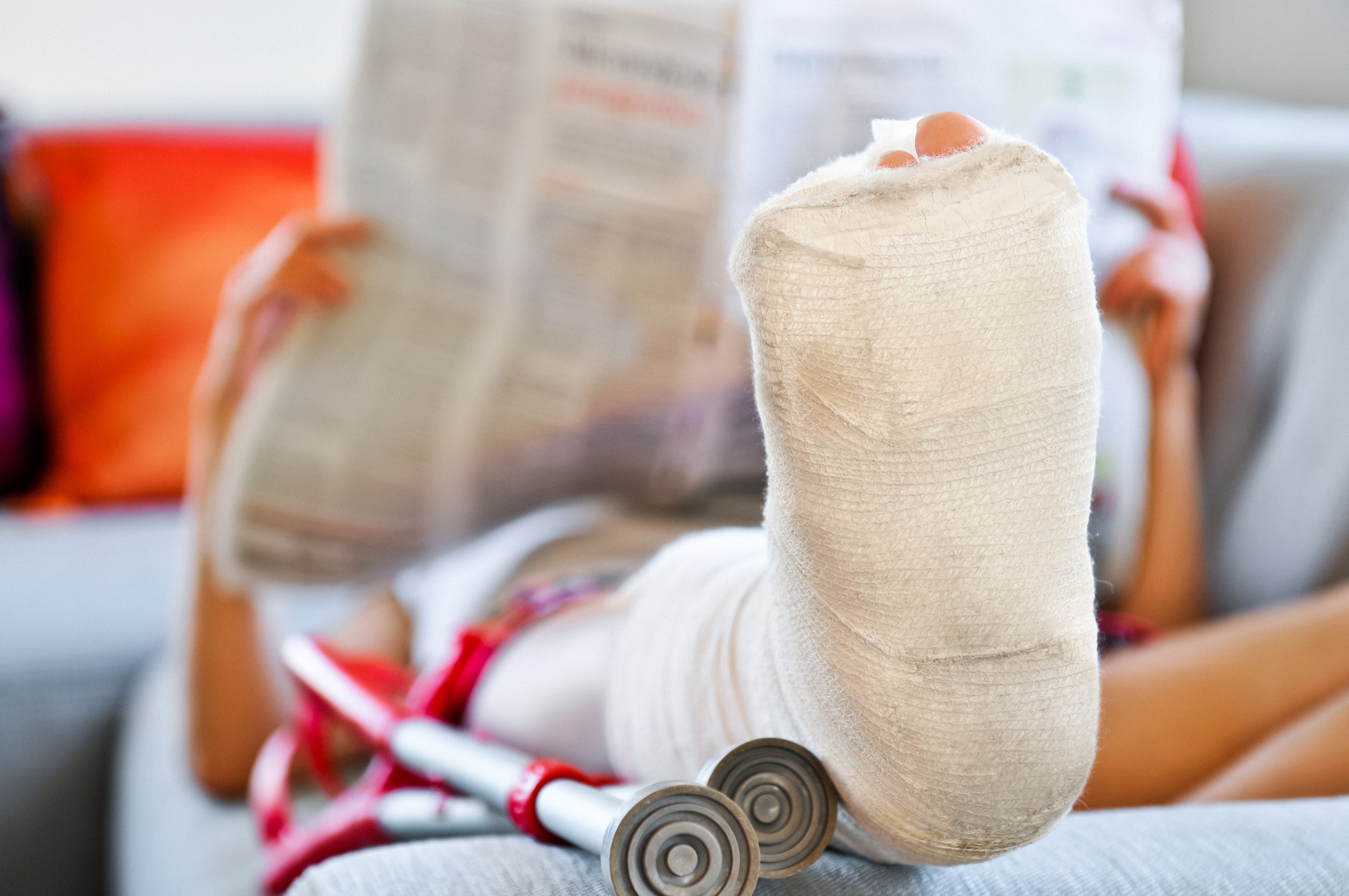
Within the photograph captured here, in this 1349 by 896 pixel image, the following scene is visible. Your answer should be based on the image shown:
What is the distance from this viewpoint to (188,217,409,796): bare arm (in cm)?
69

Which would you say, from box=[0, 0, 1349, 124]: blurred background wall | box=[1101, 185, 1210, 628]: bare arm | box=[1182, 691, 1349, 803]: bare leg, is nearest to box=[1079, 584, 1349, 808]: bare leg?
box=[1182, 691, 1349, 803]: bare leg

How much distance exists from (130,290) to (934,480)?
3.61 ft

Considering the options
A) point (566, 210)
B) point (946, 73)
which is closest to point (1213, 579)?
point (946, 73)

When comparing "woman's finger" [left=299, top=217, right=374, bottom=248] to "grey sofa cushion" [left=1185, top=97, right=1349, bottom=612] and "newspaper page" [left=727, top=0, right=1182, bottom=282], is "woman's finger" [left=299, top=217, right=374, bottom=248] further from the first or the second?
"grey sofa cushion" [left=1185, top=97, right=1349, bottom=612]

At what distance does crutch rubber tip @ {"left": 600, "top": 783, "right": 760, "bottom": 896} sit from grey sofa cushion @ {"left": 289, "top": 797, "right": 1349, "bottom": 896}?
2 cm

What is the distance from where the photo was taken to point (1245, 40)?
4.16 ft

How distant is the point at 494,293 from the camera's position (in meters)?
0.69

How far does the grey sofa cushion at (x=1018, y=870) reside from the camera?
0.31 meters

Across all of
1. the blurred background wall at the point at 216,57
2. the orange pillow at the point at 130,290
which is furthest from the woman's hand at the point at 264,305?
the blurred background wall at the point at 216,57

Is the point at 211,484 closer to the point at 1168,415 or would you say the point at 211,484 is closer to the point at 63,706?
the point at 63,706

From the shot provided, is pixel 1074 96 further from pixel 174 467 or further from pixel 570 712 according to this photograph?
pixel 174 467

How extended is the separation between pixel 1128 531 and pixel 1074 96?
25cm

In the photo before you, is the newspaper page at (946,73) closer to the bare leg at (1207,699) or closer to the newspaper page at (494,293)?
the newspaper page at (494,293)

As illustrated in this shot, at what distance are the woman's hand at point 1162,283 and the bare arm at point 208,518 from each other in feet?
1.47
